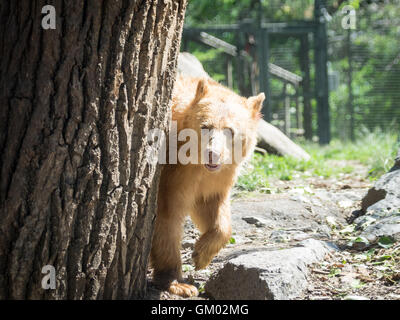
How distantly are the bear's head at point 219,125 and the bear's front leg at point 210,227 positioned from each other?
37 cm

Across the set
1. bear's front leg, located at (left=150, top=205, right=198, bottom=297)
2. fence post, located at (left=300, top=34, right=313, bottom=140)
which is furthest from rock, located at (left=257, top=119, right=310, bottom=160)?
bear's front leg, located at (left=150, top=205, right=198, bottom=297)

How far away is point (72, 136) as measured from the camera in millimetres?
2551

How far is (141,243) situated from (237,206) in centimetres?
252

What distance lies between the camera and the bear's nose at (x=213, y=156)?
3553 mm

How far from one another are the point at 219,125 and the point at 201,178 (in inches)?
17.4

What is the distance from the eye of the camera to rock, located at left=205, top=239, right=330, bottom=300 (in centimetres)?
310

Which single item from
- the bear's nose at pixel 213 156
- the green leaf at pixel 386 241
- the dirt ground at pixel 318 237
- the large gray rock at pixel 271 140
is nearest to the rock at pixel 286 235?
the dirt ground at pixel 318 237

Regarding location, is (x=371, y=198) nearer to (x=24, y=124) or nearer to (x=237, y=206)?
(x=237, y=206)

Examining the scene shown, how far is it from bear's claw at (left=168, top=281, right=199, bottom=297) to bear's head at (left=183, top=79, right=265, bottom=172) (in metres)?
0.86
